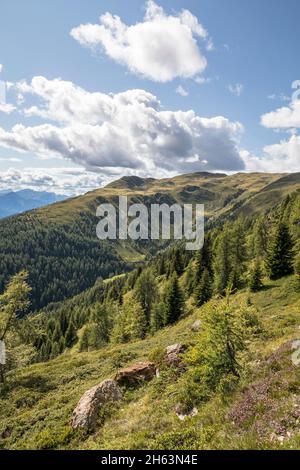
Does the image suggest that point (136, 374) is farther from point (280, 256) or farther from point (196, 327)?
point (280, 256)

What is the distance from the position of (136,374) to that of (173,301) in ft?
137

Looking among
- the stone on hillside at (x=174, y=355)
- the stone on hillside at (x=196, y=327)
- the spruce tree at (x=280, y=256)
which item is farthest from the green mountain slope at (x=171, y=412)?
the spruce tree at (x=280, y=256)

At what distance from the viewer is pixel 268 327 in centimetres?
2553

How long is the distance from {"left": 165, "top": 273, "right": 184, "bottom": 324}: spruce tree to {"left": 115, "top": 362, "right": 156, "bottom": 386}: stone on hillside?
133 ft

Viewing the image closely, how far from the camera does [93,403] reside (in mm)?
18828

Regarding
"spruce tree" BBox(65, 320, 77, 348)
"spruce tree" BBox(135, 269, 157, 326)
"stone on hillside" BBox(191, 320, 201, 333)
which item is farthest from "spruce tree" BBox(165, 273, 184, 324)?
"spruce tree" BBox(65, 320, 77, 348)

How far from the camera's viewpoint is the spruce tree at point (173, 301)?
6341 cm

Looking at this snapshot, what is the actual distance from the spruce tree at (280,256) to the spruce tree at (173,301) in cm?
2017

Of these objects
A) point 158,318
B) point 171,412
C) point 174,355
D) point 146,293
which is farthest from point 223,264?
point 171,412

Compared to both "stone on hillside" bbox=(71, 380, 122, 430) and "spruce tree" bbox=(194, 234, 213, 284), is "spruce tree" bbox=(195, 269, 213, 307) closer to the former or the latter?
"spruce tree" bbox=(194, 234, 213, 284)

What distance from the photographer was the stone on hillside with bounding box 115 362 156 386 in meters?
22.2

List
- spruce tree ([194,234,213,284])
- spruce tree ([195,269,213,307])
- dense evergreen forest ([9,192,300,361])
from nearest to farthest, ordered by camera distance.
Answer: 1. dense evergreen forest ([9,192,300,361])
2. spruce tree ([195,269,213,307])
3. spruce tree ([194,234,213,284])
